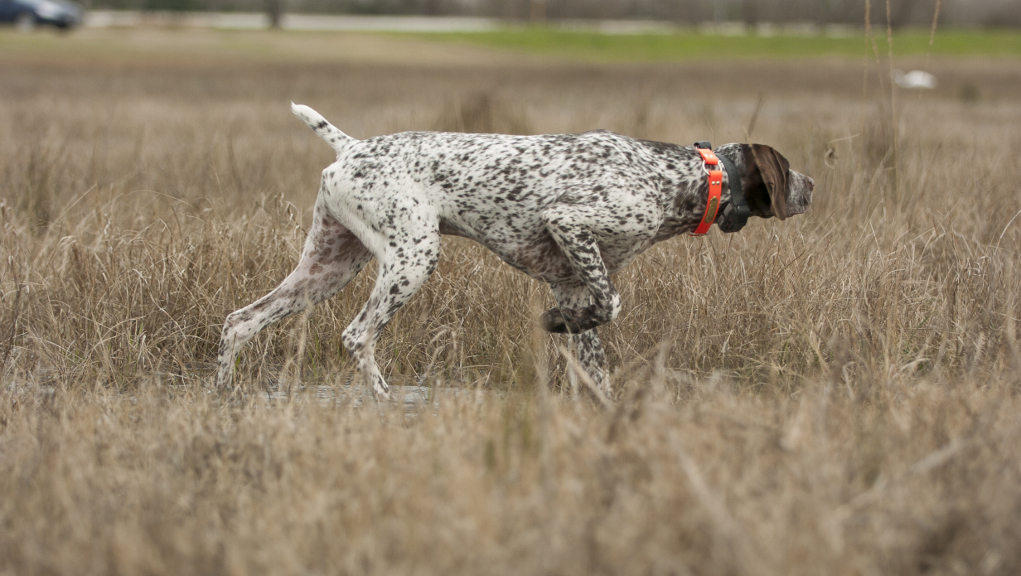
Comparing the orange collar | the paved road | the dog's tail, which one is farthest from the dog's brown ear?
the paved road

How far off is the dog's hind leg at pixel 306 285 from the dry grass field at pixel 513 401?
0.16 metres

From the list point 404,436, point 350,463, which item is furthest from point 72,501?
point 404,436

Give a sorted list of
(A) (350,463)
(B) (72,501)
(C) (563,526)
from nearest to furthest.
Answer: (C) (563,526)
(B) (72,501)
(A) (350,463)

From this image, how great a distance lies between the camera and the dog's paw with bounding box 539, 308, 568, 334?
3230 millimetres

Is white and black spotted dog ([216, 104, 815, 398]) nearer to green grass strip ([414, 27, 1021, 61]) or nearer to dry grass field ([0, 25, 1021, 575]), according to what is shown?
dry grass field ([0, 25, 1021, 575])

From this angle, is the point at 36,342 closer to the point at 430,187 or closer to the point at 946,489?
the point at 430,187

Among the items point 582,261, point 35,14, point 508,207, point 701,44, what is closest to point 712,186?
point 582,261

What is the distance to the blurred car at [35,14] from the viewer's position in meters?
35.0

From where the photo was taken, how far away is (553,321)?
10.6 ft

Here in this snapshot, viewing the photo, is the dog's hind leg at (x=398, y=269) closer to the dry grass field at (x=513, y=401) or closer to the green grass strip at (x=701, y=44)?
the dry grass field at (x=513, y=401)

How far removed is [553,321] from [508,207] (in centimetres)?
48

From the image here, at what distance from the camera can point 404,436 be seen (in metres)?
2.43

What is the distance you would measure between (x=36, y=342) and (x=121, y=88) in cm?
1381

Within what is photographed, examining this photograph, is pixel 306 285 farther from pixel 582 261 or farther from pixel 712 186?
pixel 712 186
